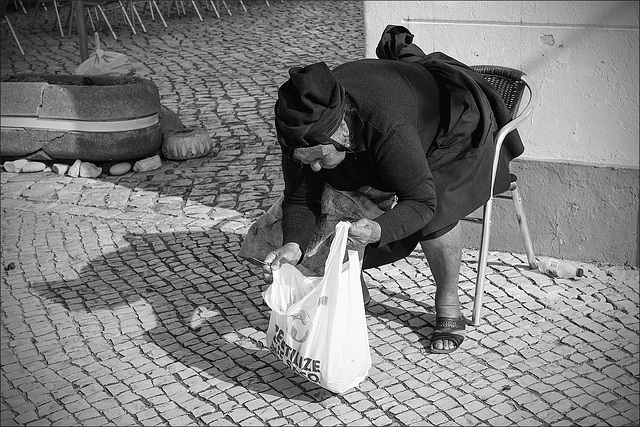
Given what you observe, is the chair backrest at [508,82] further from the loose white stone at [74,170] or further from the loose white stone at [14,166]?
the loose white stone at [14,166]

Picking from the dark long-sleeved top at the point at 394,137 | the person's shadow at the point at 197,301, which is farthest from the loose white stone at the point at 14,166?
the dark long-sleeved top at the point at 394,137

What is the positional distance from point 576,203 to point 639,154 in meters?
0.43

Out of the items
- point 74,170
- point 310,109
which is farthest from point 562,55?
point 74,170

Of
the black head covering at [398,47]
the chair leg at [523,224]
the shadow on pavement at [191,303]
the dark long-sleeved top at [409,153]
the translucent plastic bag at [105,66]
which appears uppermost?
the black head covering at [398,47]

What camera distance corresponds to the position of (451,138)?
3830 millimetres

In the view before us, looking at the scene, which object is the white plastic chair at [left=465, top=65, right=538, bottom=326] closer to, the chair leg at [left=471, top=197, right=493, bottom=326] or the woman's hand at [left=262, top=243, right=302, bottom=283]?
the chair leg at [left=471, top=197, right=493, bottom=326]

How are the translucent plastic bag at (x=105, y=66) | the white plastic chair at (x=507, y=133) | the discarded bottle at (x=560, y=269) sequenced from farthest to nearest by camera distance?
the translucent plastic bag at (x=105, y=66)
the discarded bottle at (x=560, y=269)
the white plastic chair at (x=507, y=133)

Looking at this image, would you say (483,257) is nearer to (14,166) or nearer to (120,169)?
(120,169)

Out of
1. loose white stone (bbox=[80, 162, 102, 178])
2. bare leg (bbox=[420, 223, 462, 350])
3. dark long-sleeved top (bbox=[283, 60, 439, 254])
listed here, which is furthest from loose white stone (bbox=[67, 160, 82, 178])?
bare leg (bbox=[420, 223, 462, 350])

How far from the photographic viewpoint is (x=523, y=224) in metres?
4.80

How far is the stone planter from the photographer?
6836mm

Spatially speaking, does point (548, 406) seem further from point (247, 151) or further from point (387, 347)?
point (247, 151)

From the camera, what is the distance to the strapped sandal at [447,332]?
4188 millimetres

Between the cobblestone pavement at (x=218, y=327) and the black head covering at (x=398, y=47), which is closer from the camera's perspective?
the cobblestone pavement at (x=218, y=327)
